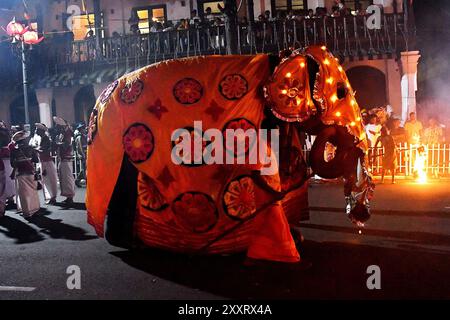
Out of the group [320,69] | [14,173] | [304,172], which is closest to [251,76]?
[320,69]

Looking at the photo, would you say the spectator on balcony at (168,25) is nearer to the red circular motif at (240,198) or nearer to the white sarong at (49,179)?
the white sarong at (49,179)

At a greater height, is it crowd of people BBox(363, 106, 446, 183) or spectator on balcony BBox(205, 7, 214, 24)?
spectator on balcony BBox(205, 7, 214, 24)

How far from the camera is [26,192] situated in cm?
981

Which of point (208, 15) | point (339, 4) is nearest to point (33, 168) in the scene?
point (208, 15)

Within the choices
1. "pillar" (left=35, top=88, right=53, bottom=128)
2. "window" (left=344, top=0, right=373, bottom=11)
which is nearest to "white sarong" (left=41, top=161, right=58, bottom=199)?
"pillar" (left=35, top=88, right=53, bottom=128)

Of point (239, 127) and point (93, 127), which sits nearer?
point (239, 127)

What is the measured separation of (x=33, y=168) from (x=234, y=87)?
5564mm

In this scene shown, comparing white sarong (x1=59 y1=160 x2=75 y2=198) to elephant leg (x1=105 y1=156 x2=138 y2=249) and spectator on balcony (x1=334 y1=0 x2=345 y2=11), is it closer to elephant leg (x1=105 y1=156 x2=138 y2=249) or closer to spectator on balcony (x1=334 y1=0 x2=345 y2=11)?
elephant leg (x1=105 y1=156 x2=138 y2=249)

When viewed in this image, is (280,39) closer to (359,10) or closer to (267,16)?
(267,16)

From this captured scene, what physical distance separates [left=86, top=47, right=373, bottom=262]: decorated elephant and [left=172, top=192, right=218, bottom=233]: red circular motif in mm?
11

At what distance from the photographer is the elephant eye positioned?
19.4 feet

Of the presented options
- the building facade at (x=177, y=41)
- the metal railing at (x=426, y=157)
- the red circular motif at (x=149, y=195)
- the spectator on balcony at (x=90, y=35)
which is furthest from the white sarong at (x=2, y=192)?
the spectator on balcony at (x=90, y=35)

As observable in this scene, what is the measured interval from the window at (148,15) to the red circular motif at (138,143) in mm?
13393
